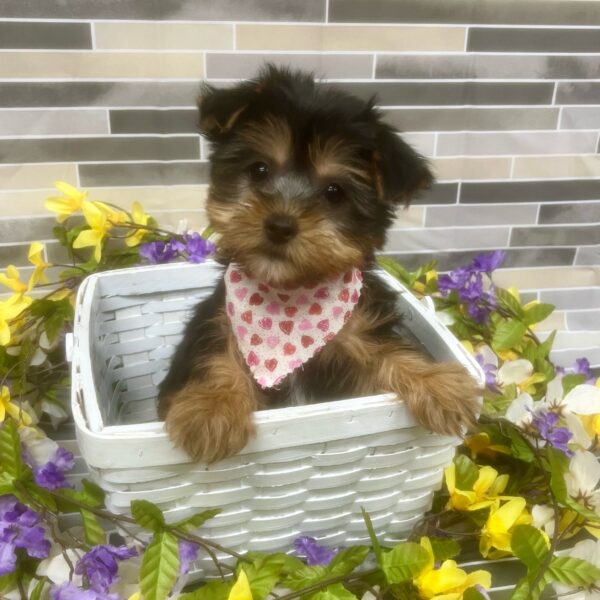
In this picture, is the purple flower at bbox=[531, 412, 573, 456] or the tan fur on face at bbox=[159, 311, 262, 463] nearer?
the tan fur on face at bbox=[159, 311, 262, 463]

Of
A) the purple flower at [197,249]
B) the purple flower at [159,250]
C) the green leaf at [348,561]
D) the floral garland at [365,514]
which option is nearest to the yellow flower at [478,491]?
the floral garland at [365,514]

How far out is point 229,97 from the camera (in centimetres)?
158

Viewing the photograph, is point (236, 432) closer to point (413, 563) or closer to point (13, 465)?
point (413, 563)

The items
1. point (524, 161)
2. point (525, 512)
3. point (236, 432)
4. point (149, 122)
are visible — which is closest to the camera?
point (236, 432)

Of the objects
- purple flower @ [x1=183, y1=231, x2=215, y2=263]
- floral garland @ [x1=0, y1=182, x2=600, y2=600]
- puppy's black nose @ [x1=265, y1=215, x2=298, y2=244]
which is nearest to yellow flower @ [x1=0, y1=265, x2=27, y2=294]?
floral garland @ [x1=0, y1=182, x2=600, y2=600]

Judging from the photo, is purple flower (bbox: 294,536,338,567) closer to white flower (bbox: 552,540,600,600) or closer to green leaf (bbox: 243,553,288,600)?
green leaf (bbox: 243,553,288,600)

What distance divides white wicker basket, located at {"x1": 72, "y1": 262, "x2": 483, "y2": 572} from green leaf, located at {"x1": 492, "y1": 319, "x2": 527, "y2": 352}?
379mm

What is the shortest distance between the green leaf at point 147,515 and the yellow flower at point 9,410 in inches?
25.8

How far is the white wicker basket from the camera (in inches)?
51.3

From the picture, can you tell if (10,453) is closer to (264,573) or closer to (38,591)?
(38,591)

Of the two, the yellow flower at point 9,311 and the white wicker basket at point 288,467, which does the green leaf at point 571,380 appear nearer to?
the white wicker basket at point 288,467

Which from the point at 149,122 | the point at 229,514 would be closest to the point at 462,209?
the point at 149,122

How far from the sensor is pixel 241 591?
124 cm

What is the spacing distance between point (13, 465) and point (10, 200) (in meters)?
1.13
